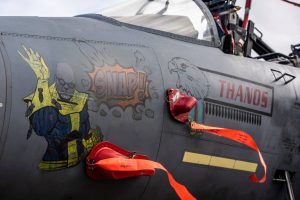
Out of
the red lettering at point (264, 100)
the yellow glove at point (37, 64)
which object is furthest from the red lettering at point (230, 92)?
the yellow glove at point (37, 64)

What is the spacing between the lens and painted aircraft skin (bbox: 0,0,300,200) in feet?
14.4

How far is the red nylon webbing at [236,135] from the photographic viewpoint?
5.49 meters

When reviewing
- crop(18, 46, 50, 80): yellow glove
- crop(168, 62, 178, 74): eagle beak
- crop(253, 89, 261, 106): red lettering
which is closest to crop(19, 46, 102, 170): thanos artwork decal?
crop(18, 46, 50, 80): yellow glove

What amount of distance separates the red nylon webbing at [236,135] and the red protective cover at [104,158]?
0.82m

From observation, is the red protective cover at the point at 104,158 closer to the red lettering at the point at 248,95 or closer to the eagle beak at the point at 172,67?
the eagle beak at the point at 172,67

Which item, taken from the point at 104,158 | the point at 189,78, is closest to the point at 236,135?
the point at 189,78

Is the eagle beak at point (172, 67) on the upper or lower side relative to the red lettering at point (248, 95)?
upper

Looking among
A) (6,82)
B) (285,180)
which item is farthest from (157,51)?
(285,180)

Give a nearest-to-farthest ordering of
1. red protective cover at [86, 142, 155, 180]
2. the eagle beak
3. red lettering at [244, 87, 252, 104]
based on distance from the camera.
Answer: red protective cover at [86, 142, 155, 180] → the eagle beak → red lettering at [244, 87, 252, 104]

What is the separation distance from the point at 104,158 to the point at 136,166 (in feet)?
1.02

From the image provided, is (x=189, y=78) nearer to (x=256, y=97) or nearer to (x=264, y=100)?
(x=256, y=97)

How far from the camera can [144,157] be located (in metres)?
5.05

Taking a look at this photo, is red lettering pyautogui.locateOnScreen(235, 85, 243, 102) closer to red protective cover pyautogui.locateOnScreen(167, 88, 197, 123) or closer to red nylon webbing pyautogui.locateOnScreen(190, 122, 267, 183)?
red nylon webbing pyautogui.locateOnScreen(190, 122, 267, 183)

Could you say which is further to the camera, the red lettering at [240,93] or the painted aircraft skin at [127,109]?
the red lettering at [240,93]
